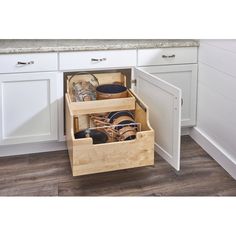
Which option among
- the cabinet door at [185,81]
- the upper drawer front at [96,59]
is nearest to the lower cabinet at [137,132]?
the upper drawer front at [96,59]

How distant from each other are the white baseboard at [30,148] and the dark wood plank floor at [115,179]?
0.16ft

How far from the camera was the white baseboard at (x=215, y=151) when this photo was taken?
2.18m

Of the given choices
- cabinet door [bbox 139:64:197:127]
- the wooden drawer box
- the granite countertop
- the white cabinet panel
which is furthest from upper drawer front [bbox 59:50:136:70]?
the white cabinet panel

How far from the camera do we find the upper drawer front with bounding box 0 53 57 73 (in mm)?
2150

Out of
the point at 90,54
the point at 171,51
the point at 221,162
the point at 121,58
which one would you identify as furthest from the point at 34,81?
the point at 221,162

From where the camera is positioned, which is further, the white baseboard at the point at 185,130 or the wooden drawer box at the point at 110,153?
the white baseboard at the point at 185,130

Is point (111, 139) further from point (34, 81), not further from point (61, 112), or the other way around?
point (34, 81)

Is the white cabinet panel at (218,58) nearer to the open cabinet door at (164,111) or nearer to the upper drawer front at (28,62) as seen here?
the open cabinet door at (164,111)

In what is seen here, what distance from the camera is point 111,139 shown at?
2.12 metres

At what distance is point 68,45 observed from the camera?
2.24m

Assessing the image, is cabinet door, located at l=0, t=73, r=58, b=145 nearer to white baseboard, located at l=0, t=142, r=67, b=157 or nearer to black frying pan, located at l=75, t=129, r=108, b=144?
white baseboard, located at l=0, t=142, r=67, b=157

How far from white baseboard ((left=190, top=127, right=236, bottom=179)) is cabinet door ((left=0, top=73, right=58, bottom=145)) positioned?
3.43ft

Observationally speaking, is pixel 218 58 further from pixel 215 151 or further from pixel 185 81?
pixel 215 151
